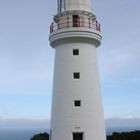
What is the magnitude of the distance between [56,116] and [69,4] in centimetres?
603

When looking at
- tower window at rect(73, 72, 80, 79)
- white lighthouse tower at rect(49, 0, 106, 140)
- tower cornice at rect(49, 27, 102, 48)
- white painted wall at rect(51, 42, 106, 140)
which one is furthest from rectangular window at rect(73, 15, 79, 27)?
tower window at rect(73, 72, 80, 79)

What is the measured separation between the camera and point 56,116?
15.4 meters

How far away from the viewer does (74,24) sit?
15.7 metres

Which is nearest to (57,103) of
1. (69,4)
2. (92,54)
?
(92,54)

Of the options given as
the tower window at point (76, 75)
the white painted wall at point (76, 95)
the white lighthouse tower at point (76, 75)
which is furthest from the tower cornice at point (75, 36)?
the tower window at point (76, 75)

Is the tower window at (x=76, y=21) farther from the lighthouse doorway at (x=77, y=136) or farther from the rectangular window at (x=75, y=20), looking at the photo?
the lighthouse doorway at (x=77, y=136)

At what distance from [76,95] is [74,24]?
3718 mm

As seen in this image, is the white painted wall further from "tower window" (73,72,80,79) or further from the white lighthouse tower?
"tower window" (73,72,80,79)

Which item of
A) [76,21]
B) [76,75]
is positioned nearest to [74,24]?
[76,21]

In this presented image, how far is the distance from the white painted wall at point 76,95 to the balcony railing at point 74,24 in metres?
0.95

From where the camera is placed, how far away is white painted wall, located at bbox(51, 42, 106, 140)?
15039mm

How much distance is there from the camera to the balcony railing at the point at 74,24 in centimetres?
1564

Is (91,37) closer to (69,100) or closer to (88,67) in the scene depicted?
(88,67)

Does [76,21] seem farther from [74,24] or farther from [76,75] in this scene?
[76,75]
